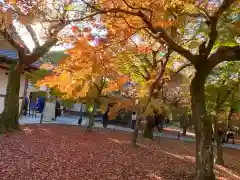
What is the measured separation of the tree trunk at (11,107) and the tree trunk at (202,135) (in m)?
8.36

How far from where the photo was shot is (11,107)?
13.7 metres

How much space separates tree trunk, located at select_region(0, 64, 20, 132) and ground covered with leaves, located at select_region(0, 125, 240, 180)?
0.62m

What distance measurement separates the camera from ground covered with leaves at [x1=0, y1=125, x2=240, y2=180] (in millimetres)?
7773

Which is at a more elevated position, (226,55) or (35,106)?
(226,55)

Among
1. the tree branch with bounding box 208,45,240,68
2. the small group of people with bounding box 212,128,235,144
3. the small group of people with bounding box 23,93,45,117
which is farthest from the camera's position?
the small group of people with bounding box 23,93,45,117

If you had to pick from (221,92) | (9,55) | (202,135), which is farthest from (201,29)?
(9,55)

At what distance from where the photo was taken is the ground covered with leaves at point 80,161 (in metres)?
7.77

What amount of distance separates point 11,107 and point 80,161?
569 cm

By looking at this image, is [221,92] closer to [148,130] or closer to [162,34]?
[148,130]

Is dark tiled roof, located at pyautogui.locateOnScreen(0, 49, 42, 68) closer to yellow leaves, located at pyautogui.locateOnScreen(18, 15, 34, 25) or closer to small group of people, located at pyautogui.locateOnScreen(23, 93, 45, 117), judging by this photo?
small group of people, located at pyautogui.locateOnScreen(23, 93, 45, 117)

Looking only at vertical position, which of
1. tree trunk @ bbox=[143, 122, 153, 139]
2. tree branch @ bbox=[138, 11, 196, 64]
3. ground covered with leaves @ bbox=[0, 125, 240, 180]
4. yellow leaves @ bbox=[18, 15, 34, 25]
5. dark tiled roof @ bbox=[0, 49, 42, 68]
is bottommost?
ground covered with leaves @ bbox=[0, 125, 240, 180]

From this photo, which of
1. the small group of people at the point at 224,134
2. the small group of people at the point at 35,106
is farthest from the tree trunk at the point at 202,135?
the small group of people at the point at 35,106

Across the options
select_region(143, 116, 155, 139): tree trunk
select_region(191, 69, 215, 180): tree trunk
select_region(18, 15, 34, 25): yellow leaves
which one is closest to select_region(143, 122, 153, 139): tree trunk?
select_region(143, 116, 155, 139): tree trunk

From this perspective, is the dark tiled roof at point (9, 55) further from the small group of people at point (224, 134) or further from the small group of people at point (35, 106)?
the small group of people at point (224, 134)
